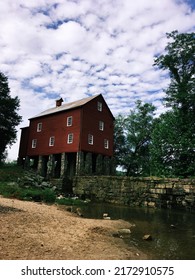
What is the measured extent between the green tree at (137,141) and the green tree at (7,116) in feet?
65.5

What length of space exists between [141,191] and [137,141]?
23.5 meters

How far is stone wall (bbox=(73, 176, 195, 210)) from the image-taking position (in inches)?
681

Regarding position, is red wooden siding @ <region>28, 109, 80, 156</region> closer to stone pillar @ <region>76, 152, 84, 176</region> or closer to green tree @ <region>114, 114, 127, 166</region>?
stone pillar @ <region>76, 152, 84, 176</region>

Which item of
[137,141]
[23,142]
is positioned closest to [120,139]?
[137,141]

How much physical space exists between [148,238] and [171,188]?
1094cm

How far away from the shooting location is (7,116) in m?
36.2

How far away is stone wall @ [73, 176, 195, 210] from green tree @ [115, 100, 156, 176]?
18.6 metres

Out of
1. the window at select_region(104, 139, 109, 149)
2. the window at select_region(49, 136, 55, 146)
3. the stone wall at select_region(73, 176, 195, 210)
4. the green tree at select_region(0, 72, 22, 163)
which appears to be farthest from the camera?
the green tree at select_region(0, 72, 22, 163)

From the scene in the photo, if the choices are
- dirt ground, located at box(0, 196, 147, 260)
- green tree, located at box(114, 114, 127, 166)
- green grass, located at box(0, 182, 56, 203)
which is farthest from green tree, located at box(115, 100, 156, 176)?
dirt ground, located at box(0, 196, 147, 260)

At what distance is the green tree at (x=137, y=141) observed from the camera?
42.7 m

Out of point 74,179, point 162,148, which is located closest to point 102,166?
point 74,179

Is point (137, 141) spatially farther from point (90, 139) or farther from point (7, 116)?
point (7, 116)

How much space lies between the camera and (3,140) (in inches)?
1432

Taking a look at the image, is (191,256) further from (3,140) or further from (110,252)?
(3,140)
